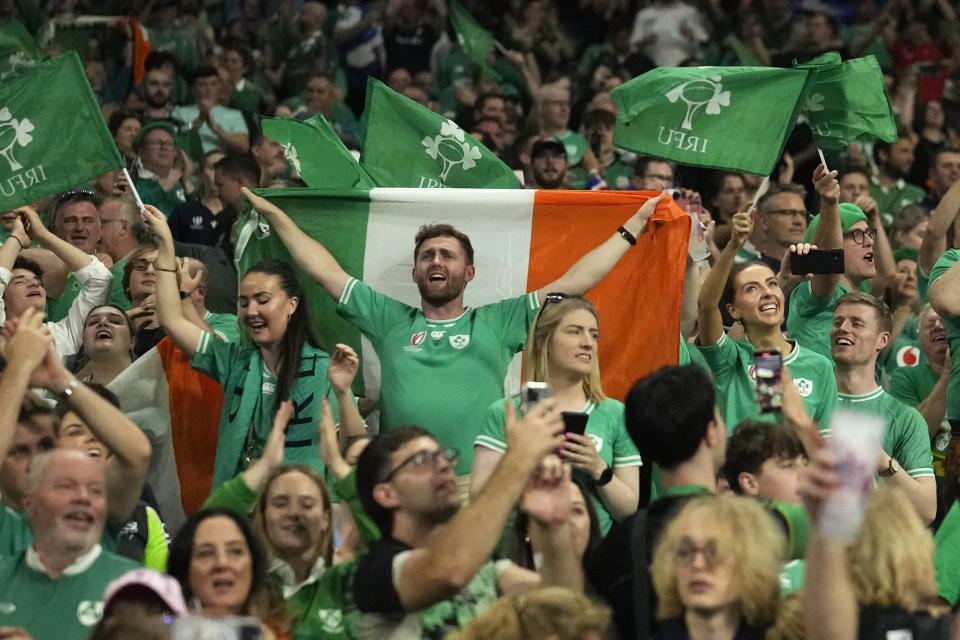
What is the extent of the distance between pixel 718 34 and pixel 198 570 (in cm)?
1104

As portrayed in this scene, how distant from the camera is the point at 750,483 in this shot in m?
5.45

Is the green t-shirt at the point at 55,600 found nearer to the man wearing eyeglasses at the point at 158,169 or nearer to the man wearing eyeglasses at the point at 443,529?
the man wearing eyeglasses at the point at 443,529

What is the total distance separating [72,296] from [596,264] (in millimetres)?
3186

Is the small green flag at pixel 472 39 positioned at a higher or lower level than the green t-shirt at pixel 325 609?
higher

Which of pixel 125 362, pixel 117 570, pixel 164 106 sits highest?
pixel 164 106

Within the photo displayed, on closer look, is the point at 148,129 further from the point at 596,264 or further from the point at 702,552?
the point at 702,552

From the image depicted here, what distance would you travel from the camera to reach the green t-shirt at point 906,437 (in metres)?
7.30

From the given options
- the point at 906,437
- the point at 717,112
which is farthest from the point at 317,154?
the point at 906,437

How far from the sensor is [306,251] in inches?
301

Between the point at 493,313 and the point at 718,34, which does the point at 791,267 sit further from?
the point at 718,34

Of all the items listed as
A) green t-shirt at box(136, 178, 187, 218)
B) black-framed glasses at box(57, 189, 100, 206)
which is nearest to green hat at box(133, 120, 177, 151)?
green t-shirt at box(136, 178, 187, 218)

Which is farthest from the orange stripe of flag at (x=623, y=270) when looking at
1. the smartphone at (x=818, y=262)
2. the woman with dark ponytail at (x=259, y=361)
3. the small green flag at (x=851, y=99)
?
the woman with dark ponytail at (x=259, y=361)

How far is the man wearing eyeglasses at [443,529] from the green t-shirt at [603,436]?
1299mm

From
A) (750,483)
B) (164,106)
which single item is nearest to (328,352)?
(750,483)
